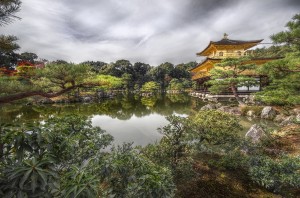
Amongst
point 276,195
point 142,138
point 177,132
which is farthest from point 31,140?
point 142,138

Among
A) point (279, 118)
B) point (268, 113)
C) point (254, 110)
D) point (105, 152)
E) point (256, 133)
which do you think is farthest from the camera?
point (254, 110)

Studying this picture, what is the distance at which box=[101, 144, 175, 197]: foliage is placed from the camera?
200cm

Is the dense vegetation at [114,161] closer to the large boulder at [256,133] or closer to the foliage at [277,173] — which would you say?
the foliage at [277,173]

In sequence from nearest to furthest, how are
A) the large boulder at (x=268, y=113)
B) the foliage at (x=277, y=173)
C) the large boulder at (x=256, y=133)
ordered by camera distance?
the foliage at (x=277, y=173), the large boulder at (x=256, y=133), the large boulder at (x=268, y=113)

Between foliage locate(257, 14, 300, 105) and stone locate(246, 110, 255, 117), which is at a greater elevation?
foliage locate(257, 14, 300, 105)

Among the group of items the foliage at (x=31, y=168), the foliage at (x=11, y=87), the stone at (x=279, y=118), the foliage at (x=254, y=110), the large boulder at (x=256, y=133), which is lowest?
the stone at (x=279, y=118)

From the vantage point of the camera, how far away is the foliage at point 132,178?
6.57ft

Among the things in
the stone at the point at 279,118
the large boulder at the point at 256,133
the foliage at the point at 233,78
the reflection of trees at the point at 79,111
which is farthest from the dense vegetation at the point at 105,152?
the reflection of trees at the point at 79,111

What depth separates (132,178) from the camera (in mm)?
2115

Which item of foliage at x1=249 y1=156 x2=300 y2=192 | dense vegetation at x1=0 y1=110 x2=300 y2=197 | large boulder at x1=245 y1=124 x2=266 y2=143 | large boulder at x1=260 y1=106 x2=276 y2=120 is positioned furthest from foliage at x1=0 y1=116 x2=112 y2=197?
large boulder at x1=260 y1=106 x2=276 y2=120

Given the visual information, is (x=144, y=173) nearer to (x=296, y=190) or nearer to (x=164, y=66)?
(x=296, y=190)

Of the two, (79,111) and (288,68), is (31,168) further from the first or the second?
(79,111)

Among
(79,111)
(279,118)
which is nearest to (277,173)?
(279,118)

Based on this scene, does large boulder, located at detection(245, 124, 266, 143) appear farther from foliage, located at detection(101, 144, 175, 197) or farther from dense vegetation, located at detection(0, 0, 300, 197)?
foliage, located at detection(101, 144, 175, 197)
